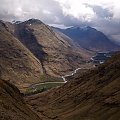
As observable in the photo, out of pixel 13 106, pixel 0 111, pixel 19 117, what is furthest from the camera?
pixel 13 106

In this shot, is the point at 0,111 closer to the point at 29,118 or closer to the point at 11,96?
the point at 29,118

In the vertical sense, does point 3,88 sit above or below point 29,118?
above

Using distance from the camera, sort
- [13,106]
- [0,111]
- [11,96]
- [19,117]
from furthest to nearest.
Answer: [11,96]
[13,106]
[19,117]
[0,111]

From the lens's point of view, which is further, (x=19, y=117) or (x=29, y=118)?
(x=29, y=118)

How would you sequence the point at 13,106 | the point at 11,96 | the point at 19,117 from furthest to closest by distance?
1. the point at 11,96
2. the point at 13,106
3. the point at 19,117

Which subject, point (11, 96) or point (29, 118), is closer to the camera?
point (29, 118)

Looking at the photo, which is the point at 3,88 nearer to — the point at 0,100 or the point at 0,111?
the point at 0,100

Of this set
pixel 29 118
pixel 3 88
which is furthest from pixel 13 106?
pixel 3 88

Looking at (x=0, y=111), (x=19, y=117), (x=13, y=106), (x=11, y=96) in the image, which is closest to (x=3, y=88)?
(x=11, y=96)

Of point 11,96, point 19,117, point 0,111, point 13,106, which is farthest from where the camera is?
point 11,96
